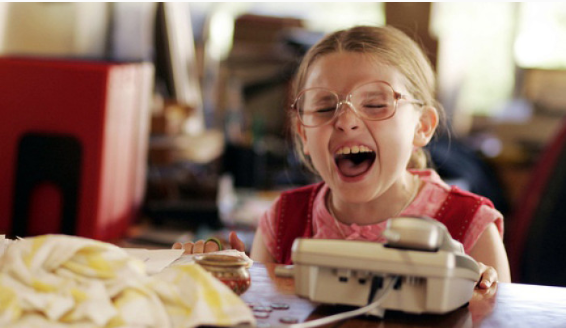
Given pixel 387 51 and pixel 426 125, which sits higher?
pixel 387 51

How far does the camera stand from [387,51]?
4.75 ft

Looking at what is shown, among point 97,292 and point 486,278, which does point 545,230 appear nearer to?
point 486,278

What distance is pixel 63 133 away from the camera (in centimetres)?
201

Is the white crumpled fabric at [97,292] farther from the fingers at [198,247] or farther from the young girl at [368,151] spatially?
the young girl at [368,151]

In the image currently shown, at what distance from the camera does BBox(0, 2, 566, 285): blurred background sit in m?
2.01

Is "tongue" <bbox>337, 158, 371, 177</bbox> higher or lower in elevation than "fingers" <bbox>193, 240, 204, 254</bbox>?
higher

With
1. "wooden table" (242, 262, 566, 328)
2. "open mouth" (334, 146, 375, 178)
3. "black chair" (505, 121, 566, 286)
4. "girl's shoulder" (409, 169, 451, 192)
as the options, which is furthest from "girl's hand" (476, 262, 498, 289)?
"black chair" (505, 121, 566, 286)

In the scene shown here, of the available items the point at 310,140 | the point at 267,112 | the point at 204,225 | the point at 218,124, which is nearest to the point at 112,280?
the point at 310,140

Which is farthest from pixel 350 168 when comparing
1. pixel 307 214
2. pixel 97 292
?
pixel 97 292

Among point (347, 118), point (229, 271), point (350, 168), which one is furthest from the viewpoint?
point (350, 168)

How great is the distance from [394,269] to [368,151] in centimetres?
59

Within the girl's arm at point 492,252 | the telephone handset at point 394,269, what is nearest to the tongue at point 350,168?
the girl's arm at point 492,252

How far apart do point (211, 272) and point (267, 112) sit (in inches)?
114

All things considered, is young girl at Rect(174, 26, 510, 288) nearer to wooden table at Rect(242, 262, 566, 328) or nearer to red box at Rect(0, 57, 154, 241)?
wooden table at Rect(242, 262, 566, 328)
